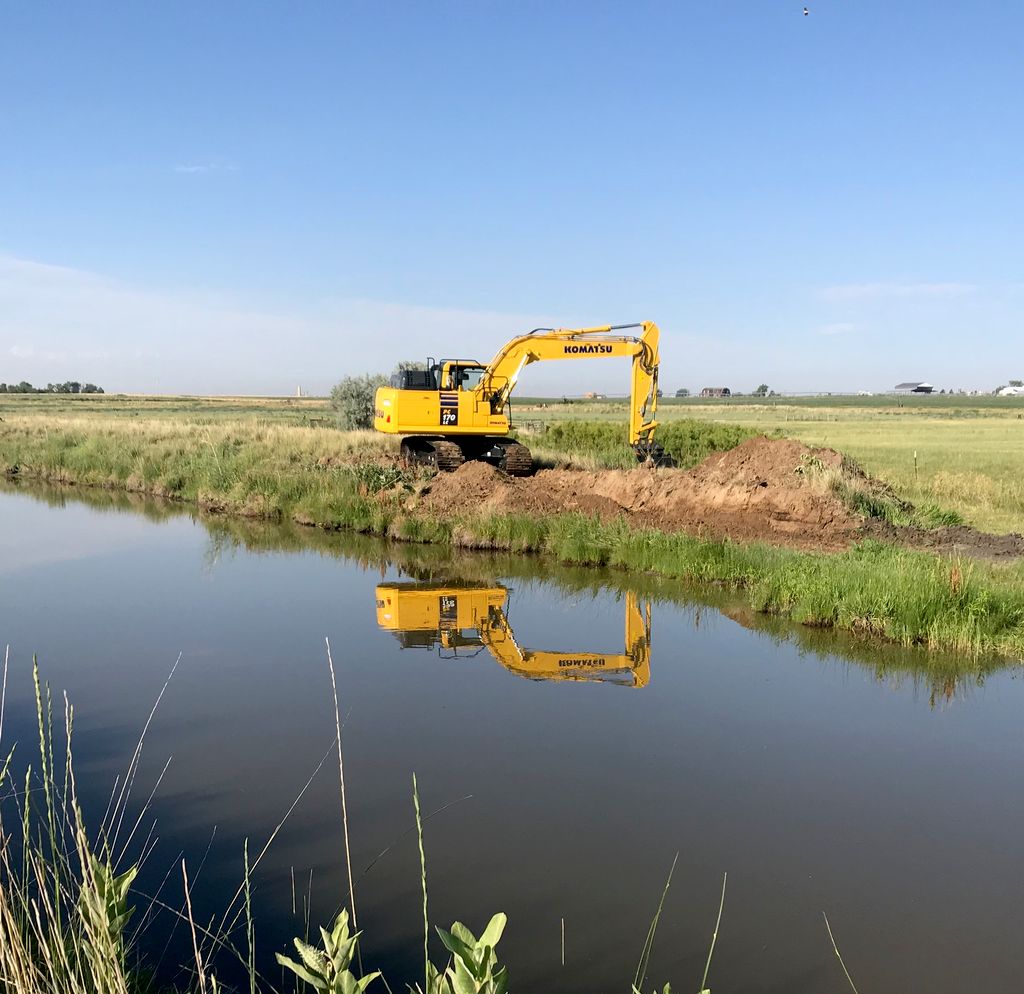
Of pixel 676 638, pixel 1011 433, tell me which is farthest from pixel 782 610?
pixel 1011 433

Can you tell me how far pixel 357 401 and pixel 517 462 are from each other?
932 inches

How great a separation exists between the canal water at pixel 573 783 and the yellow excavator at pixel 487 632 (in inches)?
2.3

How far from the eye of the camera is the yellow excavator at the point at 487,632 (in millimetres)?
9523

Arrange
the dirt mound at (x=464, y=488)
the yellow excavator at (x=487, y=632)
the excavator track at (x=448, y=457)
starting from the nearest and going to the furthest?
the yellow excavator at (x=487, y=632) → the dirt mound at (x=464, y=488) → the excavator track at (x=448, y=457)

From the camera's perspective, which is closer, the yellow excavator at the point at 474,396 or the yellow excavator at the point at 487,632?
the yellow excavator at the point at 487,632

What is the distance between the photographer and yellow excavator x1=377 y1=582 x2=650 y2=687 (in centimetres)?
952

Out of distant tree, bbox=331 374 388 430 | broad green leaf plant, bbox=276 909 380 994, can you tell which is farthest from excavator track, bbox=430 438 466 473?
distant tree, bbox=331 374 388 430

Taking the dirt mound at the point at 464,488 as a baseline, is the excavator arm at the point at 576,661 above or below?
below

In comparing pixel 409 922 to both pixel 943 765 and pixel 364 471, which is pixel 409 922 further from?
pixel 364 471

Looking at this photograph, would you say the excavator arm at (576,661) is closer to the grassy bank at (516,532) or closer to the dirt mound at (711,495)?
the grassy bank at (516,532)

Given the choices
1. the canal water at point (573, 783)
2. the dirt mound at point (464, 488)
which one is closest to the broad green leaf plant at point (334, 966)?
the canal water at point (573, 783)

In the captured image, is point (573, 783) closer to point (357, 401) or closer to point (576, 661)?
point (576, 661)

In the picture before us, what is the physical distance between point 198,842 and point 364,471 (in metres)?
14.6

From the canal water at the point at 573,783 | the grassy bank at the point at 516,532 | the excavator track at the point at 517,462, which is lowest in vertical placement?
the canal water at the point at 573,783
